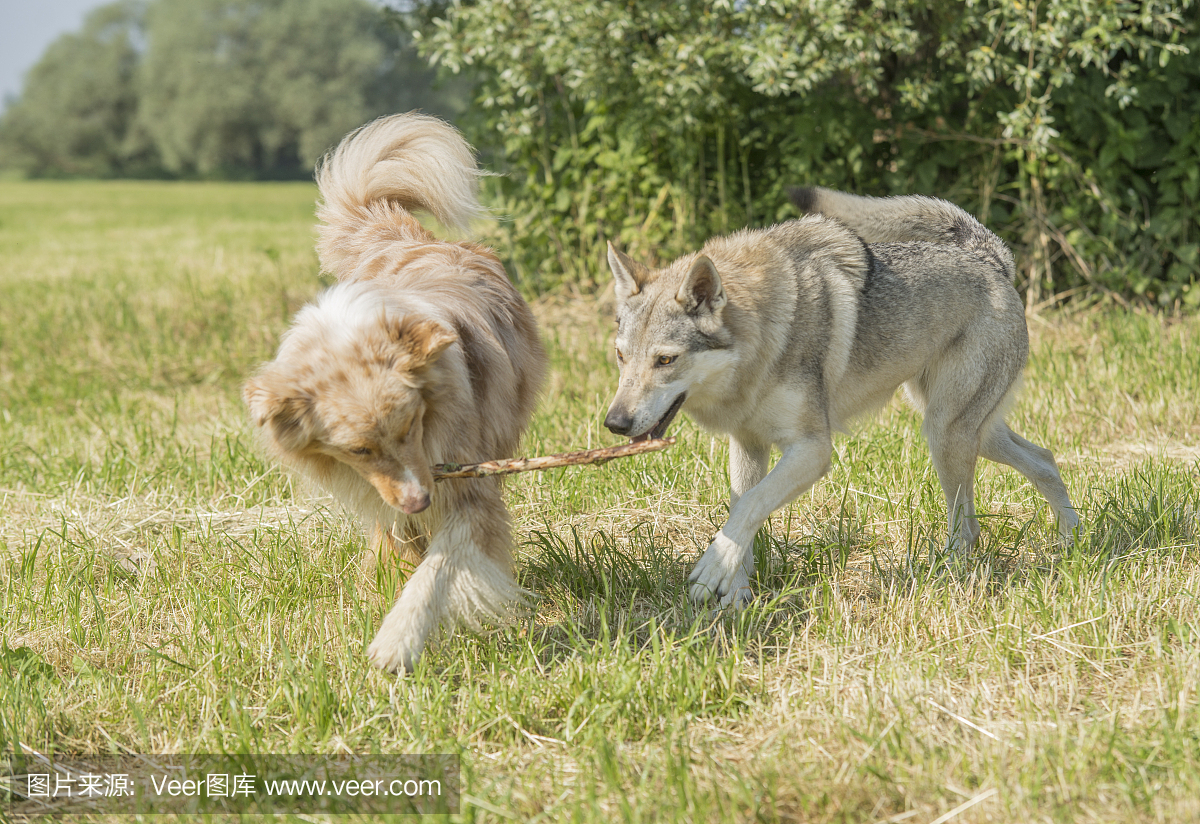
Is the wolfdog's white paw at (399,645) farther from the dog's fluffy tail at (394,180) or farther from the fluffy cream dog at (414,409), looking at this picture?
the dog's fluffy tail at (394,180)

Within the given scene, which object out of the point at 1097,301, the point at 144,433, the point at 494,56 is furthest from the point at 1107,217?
the point at 144,433

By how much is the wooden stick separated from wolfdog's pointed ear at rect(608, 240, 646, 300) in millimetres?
706

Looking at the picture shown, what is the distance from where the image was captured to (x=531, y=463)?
3.41 metres

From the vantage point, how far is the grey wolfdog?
3645mm

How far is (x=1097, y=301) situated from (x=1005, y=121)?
211 cm

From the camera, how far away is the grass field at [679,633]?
262 cm

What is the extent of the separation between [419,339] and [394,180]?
1.84 metres

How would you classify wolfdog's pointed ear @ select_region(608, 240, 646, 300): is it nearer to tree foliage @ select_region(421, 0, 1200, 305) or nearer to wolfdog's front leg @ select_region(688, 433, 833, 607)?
wolfdog's front leg @ select_region(688, 433, 833, 607)

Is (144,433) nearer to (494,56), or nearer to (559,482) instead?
(559,482)

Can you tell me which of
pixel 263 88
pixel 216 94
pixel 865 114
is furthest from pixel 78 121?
pixel 865 114

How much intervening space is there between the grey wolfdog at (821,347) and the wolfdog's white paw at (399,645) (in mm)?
1006

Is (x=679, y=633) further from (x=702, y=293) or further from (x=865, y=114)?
(x=865, y=114)

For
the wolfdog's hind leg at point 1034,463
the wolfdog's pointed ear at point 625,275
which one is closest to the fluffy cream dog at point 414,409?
the wolfdog's pointed ear at point 625,275

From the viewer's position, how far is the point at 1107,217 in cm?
768
